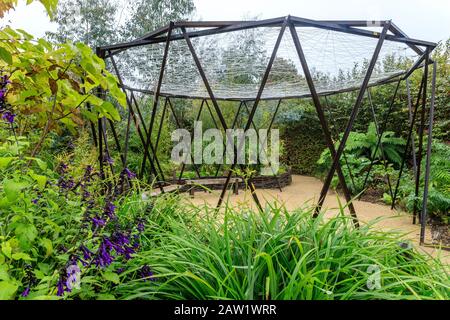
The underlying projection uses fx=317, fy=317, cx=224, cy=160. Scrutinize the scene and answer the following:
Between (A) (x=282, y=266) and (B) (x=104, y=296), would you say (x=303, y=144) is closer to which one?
(A) (x=282, y=266)

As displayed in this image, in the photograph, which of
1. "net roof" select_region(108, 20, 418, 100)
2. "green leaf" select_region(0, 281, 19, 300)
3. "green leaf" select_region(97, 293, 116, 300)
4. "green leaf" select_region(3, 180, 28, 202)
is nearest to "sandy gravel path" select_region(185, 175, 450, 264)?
"green leaf" select_region(97, 293, 116, 300)

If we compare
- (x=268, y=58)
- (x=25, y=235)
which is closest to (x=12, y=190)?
(x=25, y=235)

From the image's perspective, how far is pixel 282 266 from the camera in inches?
46.5

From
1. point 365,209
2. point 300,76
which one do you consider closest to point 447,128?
point 365,209

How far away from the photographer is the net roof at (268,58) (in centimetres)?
384

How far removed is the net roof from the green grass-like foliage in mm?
2712

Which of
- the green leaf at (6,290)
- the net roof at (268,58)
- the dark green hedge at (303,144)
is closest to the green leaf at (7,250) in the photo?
the green leaf at (6,290)

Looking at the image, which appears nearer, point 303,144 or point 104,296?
point 104,296

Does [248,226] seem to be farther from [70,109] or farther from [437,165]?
[437,165]

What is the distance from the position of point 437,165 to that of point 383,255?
4765mm

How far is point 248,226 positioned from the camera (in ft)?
4.88

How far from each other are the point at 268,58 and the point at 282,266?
14.0 ft

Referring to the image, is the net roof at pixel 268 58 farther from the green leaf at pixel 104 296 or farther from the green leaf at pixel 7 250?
the green leaf at pixel 7 250

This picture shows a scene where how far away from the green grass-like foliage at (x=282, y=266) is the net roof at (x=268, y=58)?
2.71 meters
